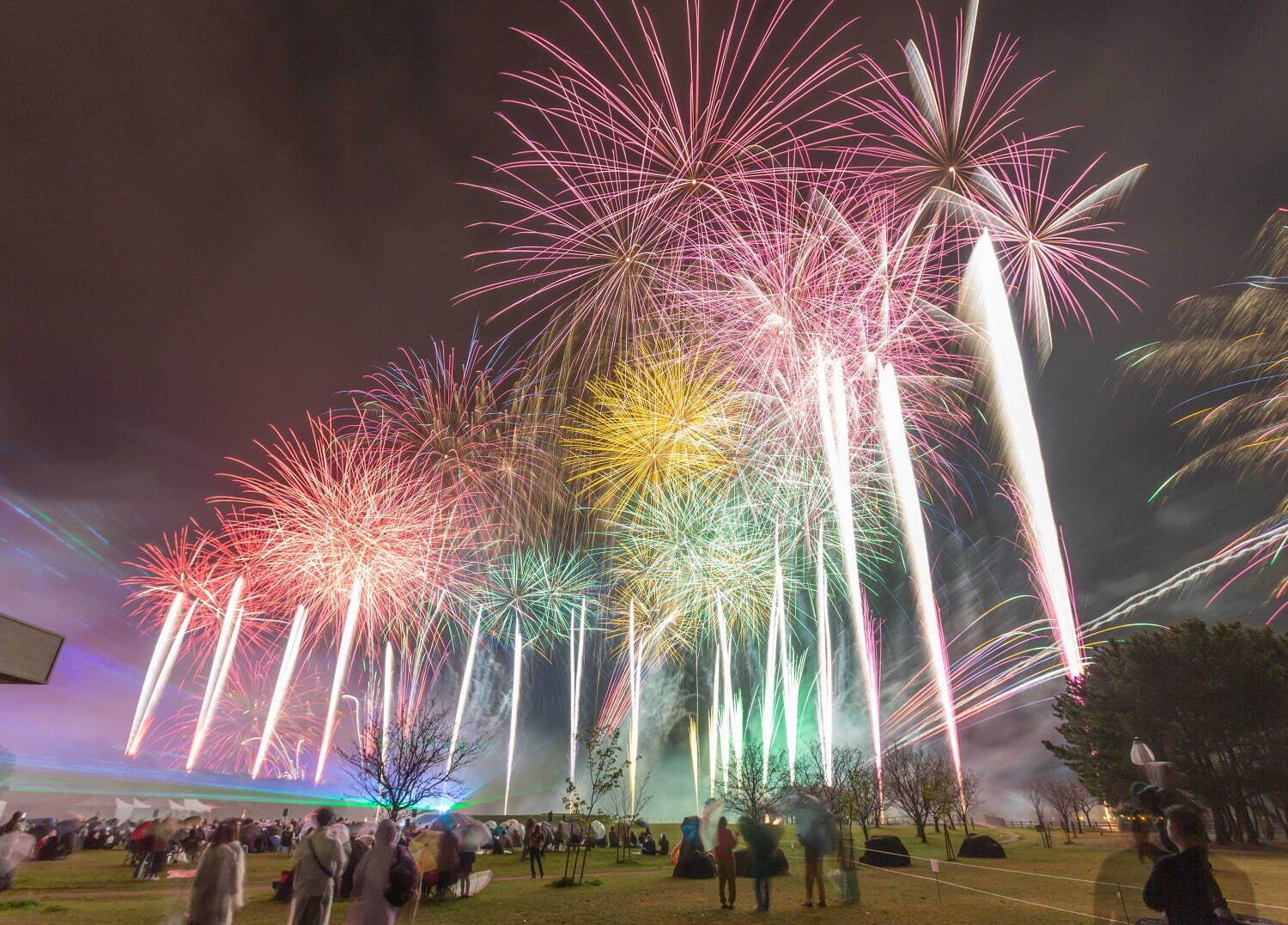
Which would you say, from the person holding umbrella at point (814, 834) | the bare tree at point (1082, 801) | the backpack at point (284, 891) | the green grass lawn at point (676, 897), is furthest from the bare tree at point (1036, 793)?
the backpack at point (284, 891)

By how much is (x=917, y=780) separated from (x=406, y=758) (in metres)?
34.8

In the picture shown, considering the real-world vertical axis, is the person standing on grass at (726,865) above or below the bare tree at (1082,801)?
below

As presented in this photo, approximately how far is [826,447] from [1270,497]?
1183 inches

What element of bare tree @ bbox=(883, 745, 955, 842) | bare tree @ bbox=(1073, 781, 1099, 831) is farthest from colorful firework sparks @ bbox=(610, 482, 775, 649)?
bare tree @ bbox=(1073, 781, 1099, 831)

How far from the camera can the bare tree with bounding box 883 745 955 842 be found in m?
37.5

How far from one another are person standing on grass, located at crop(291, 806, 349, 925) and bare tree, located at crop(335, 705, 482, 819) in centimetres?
1442

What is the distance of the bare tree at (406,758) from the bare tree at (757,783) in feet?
45.8

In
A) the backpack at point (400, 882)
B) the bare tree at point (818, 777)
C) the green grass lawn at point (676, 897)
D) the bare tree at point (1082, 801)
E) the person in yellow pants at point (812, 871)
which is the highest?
the bare tree at point (818, 777)

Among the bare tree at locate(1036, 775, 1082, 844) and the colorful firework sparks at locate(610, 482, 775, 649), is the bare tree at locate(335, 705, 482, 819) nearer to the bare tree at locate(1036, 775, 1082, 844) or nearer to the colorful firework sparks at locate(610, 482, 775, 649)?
the colorful firework sparks at locate(610, 482, 775, 649)

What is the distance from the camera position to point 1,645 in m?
8.11

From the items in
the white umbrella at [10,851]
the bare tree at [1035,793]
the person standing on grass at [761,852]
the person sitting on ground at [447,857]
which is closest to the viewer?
the person standing on grass at [761,852]

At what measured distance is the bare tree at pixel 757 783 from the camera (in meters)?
33.3

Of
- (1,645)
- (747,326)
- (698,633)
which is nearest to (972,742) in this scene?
(698,633)

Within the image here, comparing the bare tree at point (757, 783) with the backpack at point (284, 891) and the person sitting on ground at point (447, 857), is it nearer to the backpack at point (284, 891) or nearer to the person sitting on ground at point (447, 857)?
the person sitting on ground at point (447, 857)
